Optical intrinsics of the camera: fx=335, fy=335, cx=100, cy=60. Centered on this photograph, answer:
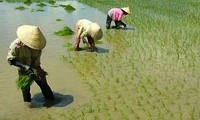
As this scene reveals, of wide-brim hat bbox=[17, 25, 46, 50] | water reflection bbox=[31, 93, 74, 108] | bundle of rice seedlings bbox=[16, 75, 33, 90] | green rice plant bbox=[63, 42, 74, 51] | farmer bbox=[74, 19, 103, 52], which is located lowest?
water reflection bbox=[31, 93, 74, 108]

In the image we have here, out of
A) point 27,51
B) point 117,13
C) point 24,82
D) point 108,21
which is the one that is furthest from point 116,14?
point 24,82

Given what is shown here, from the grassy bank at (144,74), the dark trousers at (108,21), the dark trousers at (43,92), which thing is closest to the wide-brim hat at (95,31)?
the grassy bank at (144,74)

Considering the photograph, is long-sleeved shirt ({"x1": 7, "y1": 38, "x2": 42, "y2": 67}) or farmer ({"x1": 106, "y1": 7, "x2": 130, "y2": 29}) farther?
farmer ({"x1": 106, "y1": 7, "x2": 130, "y2": 29})

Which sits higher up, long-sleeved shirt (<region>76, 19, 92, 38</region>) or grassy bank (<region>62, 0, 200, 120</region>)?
long-sleeved shirt (<region>76, 19, 92, 38</region>)

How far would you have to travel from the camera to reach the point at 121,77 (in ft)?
21.6

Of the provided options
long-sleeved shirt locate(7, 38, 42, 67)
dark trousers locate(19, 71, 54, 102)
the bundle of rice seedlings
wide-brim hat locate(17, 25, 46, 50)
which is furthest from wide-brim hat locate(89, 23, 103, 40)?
the bundle of rice seedlings

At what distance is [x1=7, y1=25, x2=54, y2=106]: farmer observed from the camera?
4887 mm

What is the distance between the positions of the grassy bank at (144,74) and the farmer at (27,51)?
82 centimetres

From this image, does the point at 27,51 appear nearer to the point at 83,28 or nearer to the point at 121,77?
the point at 121,77

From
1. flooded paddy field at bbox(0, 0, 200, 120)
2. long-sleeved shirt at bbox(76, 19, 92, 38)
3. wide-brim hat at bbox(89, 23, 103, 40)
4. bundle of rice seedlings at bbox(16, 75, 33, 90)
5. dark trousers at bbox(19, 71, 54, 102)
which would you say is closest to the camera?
bundle of rice seedlings at bbox(16, 75, 33, 90)

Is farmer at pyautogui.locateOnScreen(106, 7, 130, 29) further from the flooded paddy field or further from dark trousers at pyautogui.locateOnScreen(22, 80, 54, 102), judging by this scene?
dark trousers at pyautogui.locateOnScreen(22, 80, 54, 102)

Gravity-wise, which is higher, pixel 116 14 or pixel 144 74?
pixel 116 14

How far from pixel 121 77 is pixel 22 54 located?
2282 mm

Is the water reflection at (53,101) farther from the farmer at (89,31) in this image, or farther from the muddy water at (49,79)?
the farmer at (89,31)
